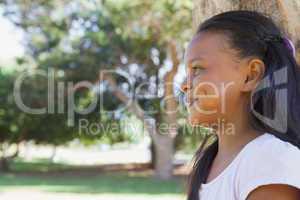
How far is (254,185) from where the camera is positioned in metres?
1.09

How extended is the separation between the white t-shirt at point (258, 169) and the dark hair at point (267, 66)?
49 mm

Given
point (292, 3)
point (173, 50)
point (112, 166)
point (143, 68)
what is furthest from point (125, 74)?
point (292, 3)

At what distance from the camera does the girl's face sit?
1239 millimetres

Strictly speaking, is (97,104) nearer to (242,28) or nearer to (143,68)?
(143,68)

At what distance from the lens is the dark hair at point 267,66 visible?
1188mm

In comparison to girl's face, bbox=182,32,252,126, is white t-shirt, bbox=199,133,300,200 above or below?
below

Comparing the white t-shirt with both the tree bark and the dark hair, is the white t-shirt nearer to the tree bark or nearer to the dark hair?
the dark hair

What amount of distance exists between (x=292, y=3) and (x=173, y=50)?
45.5ft

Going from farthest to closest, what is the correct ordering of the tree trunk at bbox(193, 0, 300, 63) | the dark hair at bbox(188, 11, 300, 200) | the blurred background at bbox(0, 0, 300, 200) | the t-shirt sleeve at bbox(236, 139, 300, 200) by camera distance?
the blurred background at bbox(0, 0, 300, 200) → the tree trunk at bbox(193, 0, 300, 63) → the dark hair at bbox(188, 11, 300, 200) → the t-shirt sleeve at bbox(236, 139, 300, 200)

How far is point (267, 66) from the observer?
1.23m

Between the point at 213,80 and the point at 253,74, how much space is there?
91mm

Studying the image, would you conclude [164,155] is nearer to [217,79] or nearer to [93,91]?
[93,91]

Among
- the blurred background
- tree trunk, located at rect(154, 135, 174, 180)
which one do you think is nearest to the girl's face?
the blurred background

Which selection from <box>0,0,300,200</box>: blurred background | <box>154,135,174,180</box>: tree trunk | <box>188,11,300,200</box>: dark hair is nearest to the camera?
<box>188,11,300,200</box>: dark hair
